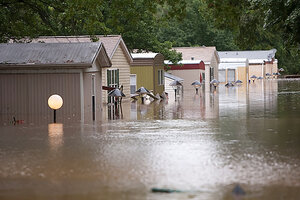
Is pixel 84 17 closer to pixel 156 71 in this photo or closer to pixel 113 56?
pixel 113 56

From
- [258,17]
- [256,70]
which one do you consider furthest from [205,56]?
[258,17]

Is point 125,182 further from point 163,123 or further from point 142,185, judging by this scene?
point 163,123

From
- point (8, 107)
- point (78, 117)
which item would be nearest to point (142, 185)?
point (78, 117)

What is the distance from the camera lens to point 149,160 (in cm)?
1376

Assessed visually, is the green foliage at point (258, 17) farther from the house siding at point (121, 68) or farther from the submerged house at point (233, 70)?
the submerged house at point (233, 70)

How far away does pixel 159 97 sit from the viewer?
48031 millimetres

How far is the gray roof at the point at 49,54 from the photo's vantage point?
30.2 metres

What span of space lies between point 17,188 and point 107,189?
1.55 metres

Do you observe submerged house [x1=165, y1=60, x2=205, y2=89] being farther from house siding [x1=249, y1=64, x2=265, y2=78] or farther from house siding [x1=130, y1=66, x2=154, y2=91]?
house siding [x1=249, y1=64, x2=265, y2=78]

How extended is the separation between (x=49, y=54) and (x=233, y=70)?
2365 inches

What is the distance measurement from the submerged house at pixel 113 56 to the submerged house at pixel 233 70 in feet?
147

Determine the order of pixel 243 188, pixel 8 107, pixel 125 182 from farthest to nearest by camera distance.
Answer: pixel 8 107 < pixel 125 182 < pixel 243 188

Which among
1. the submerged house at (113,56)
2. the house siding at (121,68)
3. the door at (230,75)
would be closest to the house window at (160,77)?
the house siding at (121,68)

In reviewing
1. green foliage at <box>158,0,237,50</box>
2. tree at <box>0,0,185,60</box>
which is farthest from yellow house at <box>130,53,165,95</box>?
green foliage at <box>158,0,237,50</box>
